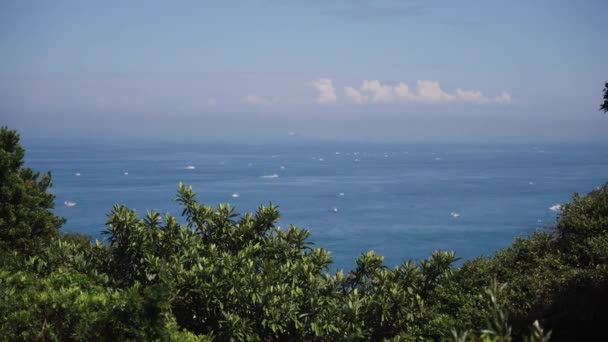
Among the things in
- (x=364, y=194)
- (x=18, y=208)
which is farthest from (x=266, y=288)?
(x=364, y=194)

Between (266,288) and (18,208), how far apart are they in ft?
25.9

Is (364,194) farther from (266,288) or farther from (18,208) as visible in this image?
(266,288)

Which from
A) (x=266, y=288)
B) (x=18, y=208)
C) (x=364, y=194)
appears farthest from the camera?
(x=364, y=194)

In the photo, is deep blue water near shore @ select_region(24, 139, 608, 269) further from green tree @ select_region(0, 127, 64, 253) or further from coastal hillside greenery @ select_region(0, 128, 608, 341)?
green tree @ select_region(0, 127, 64, 253)

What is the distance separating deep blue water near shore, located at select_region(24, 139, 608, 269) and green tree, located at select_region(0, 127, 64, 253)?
3938cm

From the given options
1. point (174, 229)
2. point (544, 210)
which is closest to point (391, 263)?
point (544, 210)

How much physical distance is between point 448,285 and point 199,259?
15.3 feet

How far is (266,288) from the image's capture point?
9.48 m

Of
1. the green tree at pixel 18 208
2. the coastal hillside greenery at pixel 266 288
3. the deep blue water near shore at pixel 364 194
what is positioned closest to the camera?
the coastal hillside greenery at pixel 266 288

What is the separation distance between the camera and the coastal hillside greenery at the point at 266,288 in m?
7.75

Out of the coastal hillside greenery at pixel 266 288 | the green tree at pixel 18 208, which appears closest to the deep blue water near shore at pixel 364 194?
the coastal hillside greenery at pixel 266 288

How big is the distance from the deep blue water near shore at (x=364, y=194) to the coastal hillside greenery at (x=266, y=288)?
3735cm

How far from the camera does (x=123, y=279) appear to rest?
35.5 ft

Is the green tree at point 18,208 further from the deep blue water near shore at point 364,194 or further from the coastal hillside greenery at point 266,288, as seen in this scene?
the deep blue water near shore at point 364,194
